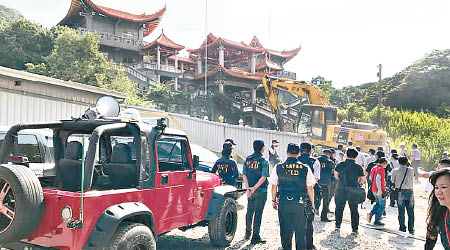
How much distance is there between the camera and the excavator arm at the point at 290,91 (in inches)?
786

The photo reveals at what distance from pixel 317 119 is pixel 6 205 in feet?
52.9

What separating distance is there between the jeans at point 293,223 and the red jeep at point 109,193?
3.61 feet

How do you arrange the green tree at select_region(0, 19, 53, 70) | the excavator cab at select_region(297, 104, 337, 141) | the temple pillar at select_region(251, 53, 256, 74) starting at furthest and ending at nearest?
1. the temple pillar at select_region(251, 53, 256, 74)
2. the green tree at select_region(0, 19, 53, 70)
3. the excavator cab at select_region(297, 104, 337, 141)

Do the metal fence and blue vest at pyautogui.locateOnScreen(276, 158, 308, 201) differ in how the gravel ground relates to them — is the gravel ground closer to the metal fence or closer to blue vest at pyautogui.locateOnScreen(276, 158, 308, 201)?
blue vest at pyautogui.locateOnScreen(276, 158, 308, 201)

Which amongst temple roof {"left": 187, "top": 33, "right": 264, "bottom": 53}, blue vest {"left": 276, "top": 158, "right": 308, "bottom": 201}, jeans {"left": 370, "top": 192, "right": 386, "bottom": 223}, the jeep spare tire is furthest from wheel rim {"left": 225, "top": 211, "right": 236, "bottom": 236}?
temple roof {"left": 187, "top": 33, "right": 264, "bottom": 53}

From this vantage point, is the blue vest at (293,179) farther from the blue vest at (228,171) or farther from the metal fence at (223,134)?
the metal fence at (223,134)

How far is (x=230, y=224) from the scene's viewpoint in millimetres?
6207

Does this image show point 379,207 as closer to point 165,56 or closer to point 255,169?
point 255,169

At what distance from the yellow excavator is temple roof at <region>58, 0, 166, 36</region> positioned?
24.8 m

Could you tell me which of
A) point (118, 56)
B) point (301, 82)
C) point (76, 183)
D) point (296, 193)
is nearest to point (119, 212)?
point (76, 183)

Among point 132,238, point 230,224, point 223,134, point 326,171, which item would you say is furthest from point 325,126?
point 132,238

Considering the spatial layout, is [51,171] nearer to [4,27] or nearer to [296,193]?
[296,193]

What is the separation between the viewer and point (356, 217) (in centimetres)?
736

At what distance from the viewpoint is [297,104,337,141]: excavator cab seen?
1767cm
